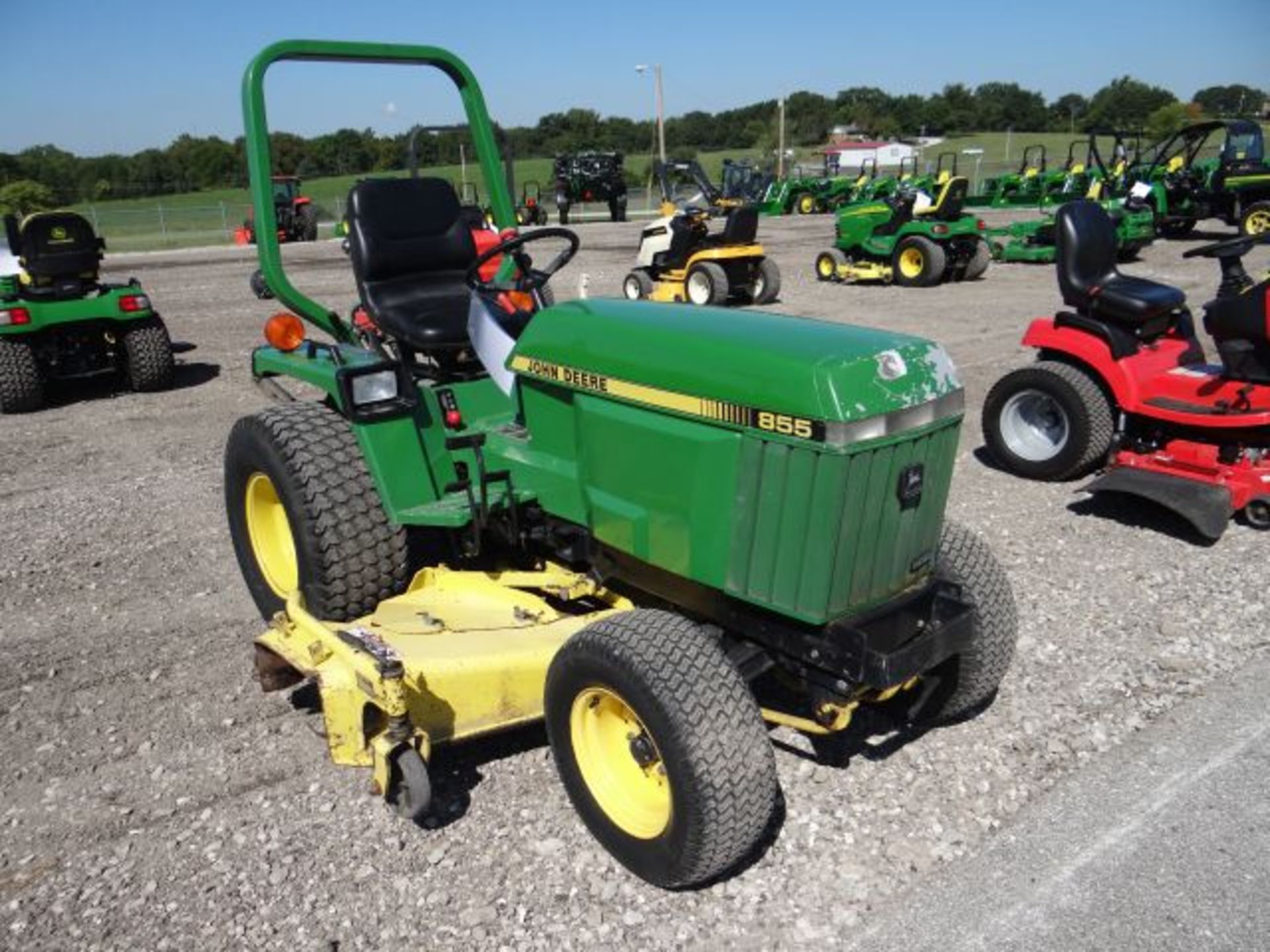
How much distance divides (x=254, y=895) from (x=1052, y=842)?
6.82ft

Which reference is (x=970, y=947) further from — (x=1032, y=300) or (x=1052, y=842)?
(x=1032, y=300)

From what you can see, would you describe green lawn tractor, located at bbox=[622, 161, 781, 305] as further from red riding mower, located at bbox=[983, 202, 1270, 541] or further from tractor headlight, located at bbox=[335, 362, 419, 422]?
tractor headlight, located at bbox=[335, 362, 419, 422]

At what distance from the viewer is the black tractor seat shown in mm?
7668

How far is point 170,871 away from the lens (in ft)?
8.37

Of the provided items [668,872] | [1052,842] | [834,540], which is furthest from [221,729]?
[1052,842]

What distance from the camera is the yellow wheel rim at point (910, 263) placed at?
13188 mm

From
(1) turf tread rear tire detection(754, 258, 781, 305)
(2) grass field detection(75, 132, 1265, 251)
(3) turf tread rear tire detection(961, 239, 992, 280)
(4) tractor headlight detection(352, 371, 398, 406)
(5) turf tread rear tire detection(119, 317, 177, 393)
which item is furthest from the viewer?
(2) grass field detection(75, 132, 1265, 251)

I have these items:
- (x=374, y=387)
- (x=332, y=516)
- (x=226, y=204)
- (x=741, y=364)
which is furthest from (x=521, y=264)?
(x=226, y=204)

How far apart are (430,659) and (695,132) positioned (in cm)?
7009

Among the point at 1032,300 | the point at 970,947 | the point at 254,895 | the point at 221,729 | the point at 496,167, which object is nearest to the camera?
the point at 970,947

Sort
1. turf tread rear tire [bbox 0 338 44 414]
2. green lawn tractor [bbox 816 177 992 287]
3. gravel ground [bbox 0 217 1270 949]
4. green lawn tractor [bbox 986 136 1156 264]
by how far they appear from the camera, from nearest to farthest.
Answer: gravel ground [bbox 0 217 1270 949] → turf tread rear tire [bbox 0 338 44 414] → green lawn tractor [bbox 816 177 992 287] → green lawn tractor [bbox 986 136 1156 264]

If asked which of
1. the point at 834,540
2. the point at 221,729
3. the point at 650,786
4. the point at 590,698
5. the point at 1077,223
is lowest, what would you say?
the point at 221,729

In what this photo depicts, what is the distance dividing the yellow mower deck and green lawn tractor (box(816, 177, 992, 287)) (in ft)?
36.8

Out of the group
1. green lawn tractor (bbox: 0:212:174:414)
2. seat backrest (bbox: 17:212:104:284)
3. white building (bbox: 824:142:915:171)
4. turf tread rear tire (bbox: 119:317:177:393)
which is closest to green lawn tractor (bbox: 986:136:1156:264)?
turf tread rear tire (bbox: 119:317:177:393)
